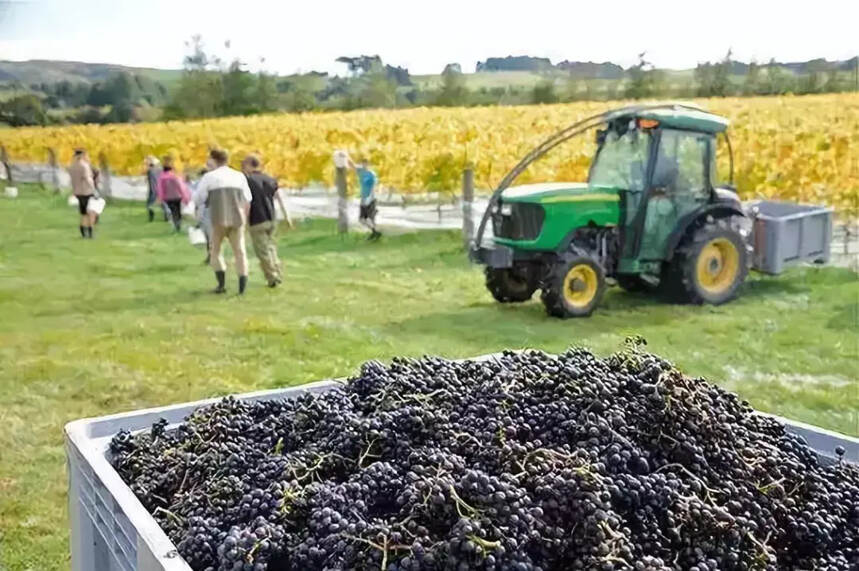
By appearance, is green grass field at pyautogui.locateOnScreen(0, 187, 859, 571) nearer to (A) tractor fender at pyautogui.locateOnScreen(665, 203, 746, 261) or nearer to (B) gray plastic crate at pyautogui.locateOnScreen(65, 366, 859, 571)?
(A) tractor fender at pyautogui.locateOnScreen(665, 203, 746, 261)

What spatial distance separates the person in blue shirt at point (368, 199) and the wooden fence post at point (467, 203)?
518mm

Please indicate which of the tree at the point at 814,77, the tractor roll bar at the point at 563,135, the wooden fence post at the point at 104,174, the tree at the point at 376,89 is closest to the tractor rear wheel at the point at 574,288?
the tractor roll bar at the point at 563,135

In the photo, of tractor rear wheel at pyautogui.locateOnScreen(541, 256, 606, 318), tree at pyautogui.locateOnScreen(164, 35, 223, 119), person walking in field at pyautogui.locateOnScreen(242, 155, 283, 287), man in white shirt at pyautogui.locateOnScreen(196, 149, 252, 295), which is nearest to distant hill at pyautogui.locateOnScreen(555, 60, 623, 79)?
tractor rear wheel at pyautogui.locateOnScreen(541, 256, 606, 318)

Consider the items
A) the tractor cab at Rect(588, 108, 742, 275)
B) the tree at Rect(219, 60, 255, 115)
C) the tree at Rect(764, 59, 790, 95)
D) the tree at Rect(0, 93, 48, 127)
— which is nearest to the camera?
the tree at Rect(0, 93, 48, 127)

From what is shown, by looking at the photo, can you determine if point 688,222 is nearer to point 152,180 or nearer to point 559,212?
point 559,212

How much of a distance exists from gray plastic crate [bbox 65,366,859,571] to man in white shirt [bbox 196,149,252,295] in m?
3.26

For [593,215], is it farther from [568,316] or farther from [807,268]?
[807,268]

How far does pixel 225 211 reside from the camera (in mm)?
5004

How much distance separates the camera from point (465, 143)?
5.25 meters

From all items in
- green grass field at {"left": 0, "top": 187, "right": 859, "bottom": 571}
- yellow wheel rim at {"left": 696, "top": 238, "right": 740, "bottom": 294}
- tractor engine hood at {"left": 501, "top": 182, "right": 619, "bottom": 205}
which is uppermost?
tractor engine hood at {"left": 501, "top": 182, "right": 619, "bottom": 205}

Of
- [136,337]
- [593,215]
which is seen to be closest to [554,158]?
[593,215]

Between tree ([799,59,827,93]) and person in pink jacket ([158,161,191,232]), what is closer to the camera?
tree ([799,59,827,93])

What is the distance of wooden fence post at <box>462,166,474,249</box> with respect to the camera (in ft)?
18.2

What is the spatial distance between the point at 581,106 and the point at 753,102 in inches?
29.5
